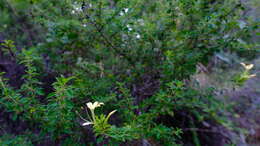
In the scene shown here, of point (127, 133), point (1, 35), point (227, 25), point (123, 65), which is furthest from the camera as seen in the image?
point (1, 35)

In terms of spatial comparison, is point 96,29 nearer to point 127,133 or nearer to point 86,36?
point 86,36

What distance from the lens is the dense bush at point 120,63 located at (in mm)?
1276

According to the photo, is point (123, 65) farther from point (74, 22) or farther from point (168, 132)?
point (168, 132)

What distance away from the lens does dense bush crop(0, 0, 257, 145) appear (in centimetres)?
128

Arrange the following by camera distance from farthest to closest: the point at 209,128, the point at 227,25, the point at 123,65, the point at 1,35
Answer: the point at 209,128, the point at 1,35, the point at 123,65, the point at 227,25

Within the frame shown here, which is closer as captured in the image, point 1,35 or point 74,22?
point 74,22

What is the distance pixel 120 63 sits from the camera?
2.14 meters

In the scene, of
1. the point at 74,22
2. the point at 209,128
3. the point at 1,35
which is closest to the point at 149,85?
the point at 74,22

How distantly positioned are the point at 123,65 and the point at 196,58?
0.78m

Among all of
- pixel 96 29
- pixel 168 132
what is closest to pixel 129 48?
pixel 96 29

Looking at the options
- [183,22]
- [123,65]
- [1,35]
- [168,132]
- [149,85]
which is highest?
[1,35]

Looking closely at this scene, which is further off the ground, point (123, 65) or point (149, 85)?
point (123, 65)

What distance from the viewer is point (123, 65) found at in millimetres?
2139

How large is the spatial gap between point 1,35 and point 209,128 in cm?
298
